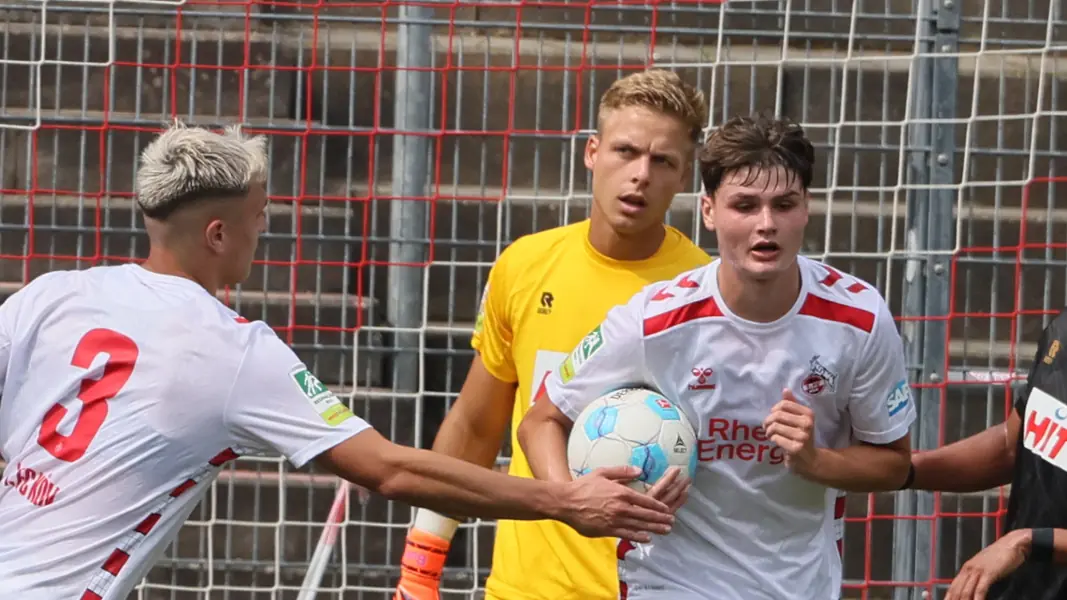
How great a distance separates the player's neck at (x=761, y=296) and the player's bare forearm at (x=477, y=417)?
3.34 ft

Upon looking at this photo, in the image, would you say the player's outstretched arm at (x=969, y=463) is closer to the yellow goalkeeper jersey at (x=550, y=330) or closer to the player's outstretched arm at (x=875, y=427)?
the player's outstretched arm at (x=875, y=427)

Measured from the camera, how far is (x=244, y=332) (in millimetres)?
2945

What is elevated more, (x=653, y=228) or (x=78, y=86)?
(x=78, y=86)

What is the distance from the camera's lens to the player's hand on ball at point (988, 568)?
3.17 metres

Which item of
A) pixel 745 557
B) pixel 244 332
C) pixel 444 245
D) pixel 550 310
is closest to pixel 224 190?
pixel 244 332

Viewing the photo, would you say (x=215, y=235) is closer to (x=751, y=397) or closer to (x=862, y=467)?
(x=751, y=397)

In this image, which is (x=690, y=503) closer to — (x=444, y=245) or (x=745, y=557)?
(x=745, y=557)

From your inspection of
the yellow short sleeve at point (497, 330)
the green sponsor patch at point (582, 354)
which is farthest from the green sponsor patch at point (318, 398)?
the yellow short sleeve at point (497, 330)

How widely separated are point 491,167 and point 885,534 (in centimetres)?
224

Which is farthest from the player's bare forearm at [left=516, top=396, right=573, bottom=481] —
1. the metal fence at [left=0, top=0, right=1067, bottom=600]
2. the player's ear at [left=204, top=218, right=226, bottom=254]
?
the metal fence at [left=0, top=0, right=1067, bottom=600]

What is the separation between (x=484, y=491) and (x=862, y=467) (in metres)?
0.88

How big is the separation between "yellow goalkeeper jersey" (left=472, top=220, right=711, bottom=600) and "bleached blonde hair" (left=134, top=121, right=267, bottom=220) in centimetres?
106

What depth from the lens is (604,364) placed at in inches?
130

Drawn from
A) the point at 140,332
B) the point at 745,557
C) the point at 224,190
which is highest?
the point at 224,190
